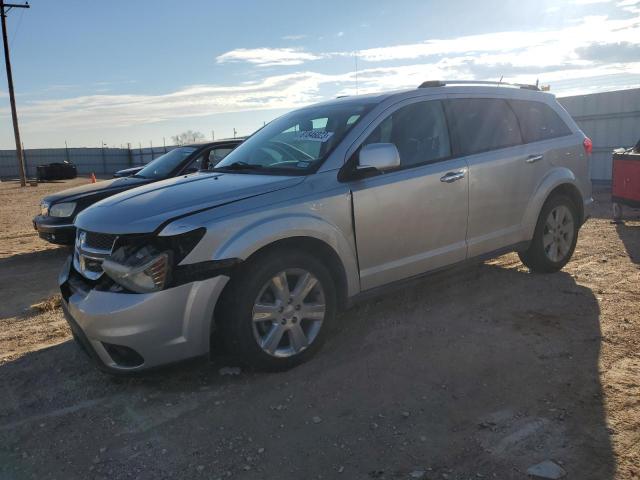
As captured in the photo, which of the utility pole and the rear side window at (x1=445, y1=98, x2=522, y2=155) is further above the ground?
the utility pole

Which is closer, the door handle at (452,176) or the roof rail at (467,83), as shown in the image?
the door handle at (452,176)

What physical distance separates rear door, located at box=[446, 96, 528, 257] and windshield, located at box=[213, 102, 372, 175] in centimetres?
101

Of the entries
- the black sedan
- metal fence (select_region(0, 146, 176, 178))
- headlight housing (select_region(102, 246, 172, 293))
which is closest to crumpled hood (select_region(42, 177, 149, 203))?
the black sedan

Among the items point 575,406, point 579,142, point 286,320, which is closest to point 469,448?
point 575,406

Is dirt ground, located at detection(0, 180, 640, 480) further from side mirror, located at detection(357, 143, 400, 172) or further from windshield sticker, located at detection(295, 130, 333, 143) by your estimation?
windshield sticker, located at detection(295, 130, 333, 143)

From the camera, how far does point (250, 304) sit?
11.2ft

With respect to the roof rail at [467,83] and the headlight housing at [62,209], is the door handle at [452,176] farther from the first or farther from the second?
A: the headlight housing at [62,209]

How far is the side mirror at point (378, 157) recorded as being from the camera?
3818 millimetres

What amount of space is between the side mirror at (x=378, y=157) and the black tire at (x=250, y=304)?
0.78 metres

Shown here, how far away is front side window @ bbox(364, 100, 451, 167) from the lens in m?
4.29

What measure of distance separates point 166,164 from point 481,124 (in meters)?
4.96

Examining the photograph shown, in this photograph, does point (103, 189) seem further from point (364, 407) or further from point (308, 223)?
point (364, 407)

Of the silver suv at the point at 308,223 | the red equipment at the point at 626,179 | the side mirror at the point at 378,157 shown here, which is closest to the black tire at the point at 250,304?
the silver suv at the point at 308,223

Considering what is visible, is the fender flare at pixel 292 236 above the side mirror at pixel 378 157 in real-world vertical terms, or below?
below
